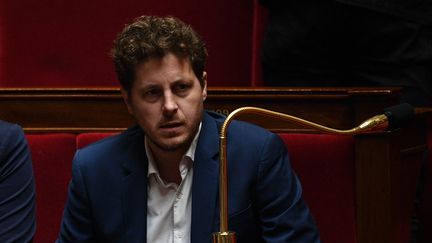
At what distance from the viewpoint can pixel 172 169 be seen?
1133mm

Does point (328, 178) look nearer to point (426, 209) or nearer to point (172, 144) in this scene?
point (426, 209)

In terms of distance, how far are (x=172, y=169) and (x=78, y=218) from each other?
15 cm

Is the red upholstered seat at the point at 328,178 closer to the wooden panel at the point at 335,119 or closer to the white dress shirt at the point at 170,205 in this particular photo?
the wooden panel at the point at 335,119

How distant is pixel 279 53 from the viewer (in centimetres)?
137

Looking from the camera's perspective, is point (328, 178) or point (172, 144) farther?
point (328, 178)

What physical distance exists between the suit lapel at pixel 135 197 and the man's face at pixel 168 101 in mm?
62

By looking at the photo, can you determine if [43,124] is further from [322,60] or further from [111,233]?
[322,60]

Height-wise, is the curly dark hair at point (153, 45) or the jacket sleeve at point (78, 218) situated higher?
the curly dark hair at point (153, 45)

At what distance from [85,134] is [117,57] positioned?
0.33 metres

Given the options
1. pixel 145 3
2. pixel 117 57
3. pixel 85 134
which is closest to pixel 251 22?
pixel 145 3

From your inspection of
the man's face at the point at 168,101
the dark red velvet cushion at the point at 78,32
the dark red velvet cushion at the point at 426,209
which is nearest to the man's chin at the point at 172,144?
the man's face at the point at 168,101

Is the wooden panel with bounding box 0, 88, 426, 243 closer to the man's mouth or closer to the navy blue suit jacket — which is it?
the navy blue suit jacket

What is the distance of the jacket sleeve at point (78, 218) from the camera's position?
3.67 ft

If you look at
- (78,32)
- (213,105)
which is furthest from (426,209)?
(78,32)
